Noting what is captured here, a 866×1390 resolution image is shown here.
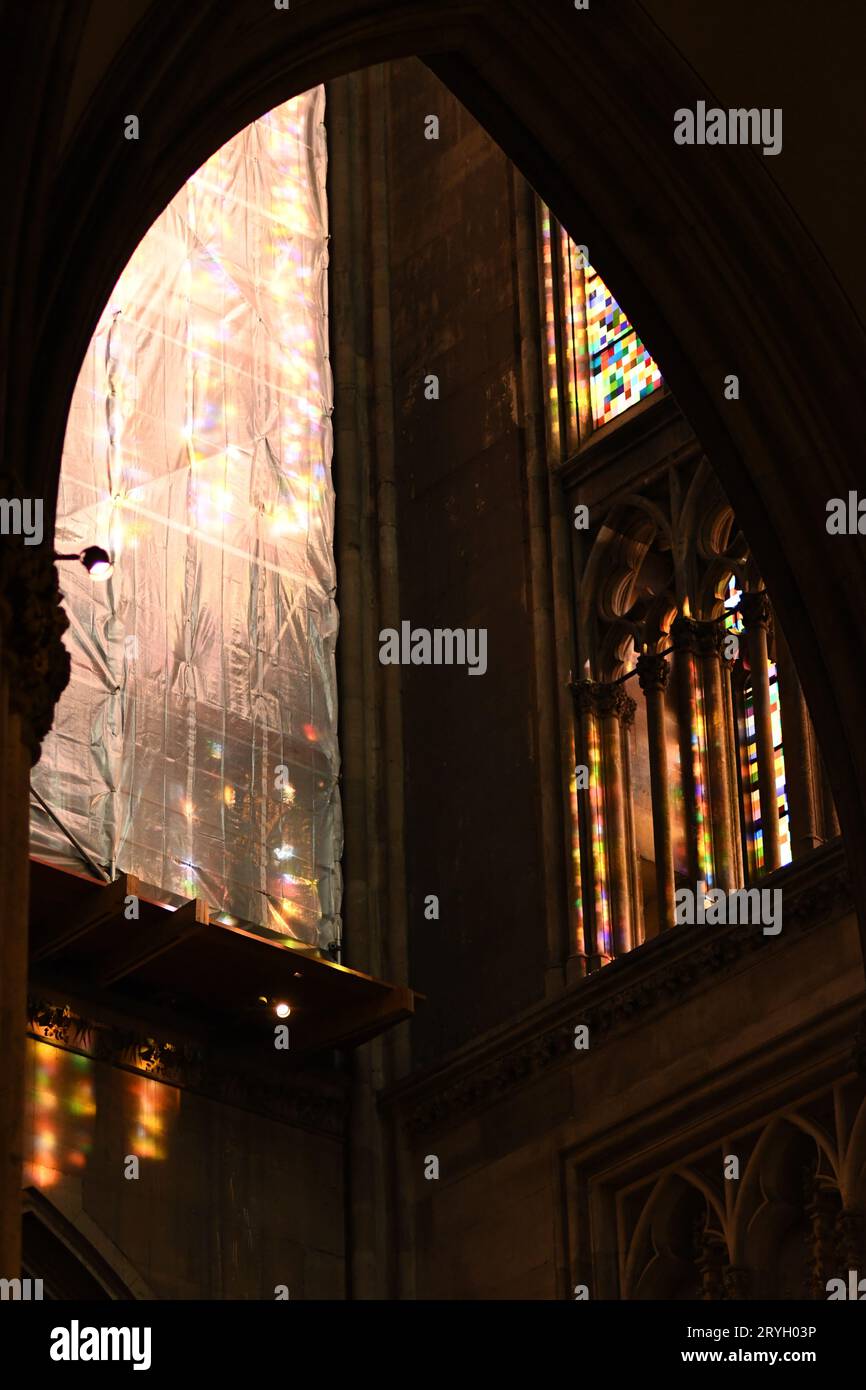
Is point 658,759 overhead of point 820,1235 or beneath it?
overhead

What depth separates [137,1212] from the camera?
17078 millimetres

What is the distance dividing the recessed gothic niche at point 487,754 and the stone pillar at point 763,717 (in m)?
0.02

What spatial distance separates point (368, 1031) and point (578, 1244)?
180 cm

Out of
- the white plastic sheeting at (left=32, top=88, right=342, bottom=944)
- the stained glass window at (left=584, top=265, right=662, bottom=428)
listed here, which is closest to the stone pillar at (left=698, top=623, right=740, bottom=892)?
the stained glass window at (left=584, top=265, right=662, bottom=428)

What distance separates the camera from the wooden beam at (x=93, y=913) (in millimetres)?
16625

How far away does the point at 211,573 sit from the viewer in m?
19.1

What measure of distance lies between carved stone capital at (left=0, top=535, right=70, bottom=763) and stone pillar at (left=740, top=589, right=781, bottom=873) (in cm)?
938

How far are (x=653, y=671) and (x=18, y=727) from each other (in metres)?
10.2

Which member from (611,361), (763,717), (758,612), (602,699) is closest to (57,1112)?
(602,699)

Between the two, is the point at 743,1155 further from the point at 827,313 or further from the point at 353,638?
the point at 827,313

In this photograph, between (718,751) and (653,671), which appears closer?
(718,751)

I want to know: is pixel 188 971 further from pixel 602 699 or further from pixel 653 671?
pixel 653 671
